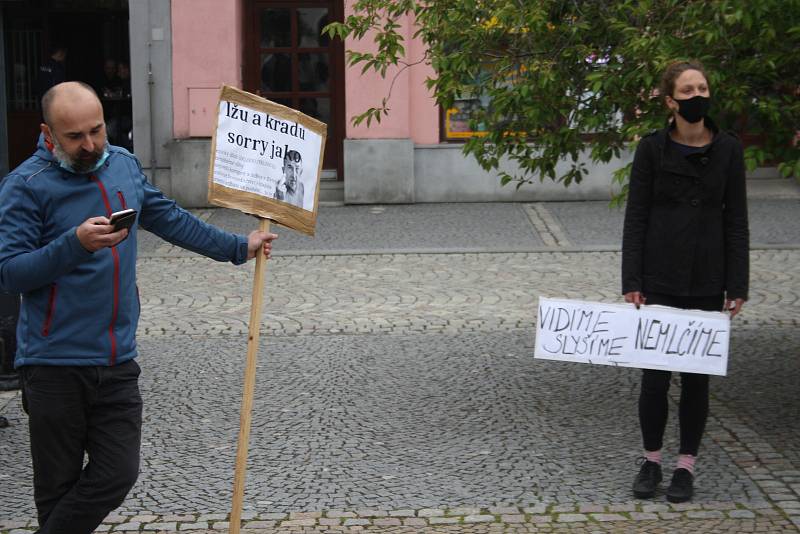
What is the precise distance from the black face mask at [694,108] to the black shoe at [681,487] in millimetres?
1554

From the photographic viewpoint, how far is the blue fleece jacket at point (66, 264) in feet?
12.9

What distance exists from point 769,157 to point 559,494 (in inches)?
82.7

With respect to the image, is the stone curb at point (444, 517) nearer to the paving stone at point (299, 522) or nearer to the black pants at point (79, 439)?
the paving stone at point (299, 522)

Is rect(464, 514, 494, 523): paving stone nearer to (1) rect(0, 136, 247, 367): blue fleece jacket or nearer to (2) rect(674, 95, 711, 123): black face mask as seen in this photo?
(1) rect(0, 136, 247, 367): blue fleece jacket

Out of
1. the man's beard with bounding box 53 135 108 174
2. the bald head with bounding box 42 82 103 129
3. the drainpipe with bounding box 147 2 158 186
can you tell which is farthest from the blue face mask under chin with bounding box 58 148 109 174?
the drainpipe with bounding box 147 2 158 186

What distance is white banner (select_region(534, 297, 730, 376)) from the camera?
539cm

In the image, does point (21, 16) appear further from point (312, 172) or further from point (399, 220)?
point (312, 172)

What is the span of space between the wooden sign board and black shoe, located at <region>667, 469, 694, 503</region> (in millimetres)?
1988

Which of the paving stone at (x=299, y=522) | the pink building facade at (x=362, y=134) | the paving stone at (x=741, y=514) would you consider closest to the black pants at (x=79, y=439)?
the paving stone at (x=299, y=522)

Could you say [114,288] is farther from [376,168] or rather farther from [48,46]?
[48,46]

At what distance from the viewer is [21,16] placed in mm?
19297

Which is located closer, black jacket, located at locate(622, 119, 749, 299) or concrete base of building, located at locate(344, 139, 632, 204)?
black jacket, located at locate(622, 119, 749, 299)

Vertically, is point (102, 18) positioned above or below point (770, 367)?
above

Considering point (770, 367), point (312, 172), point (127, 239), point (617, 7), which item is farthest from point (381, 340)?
point (127, 239)
